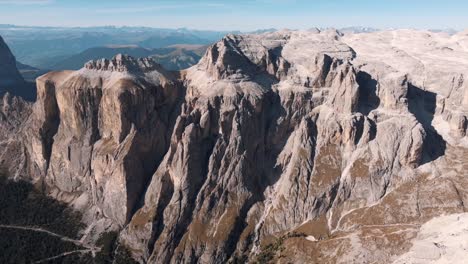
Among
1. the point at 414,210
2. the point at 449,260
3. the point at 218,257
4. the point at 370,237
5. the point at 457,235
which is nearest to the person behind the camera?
the point at 449,260

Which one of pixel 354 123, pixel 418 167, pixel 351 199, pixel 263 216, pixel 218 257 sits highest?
pixel 354 123

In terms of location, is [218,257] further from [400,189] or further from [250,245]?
[400,189]

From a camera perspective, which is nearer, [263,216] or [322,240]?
[322,240]

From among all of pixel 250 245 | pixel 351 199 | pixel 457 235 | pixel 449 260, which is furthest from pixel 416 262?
pixel 250 245

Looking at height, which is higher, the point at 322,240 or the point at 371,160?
the point at 371,160

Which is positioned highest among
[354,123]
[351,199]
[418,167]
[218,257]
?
[354,123]

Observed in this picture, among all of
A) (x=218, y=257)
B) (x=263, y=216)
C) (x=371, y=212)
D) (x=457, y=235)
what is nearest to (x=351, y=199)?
(x=371, y=212)

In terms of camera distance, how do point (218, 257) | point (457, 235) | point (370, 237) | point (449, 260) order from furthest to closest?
point (218, 257)
point (370, 237)
point (457, 235)
point (449, 260)

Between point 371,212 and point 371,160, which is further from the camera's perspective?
point 371,160

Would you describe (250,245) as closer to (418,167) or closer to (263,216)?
(263,216)
